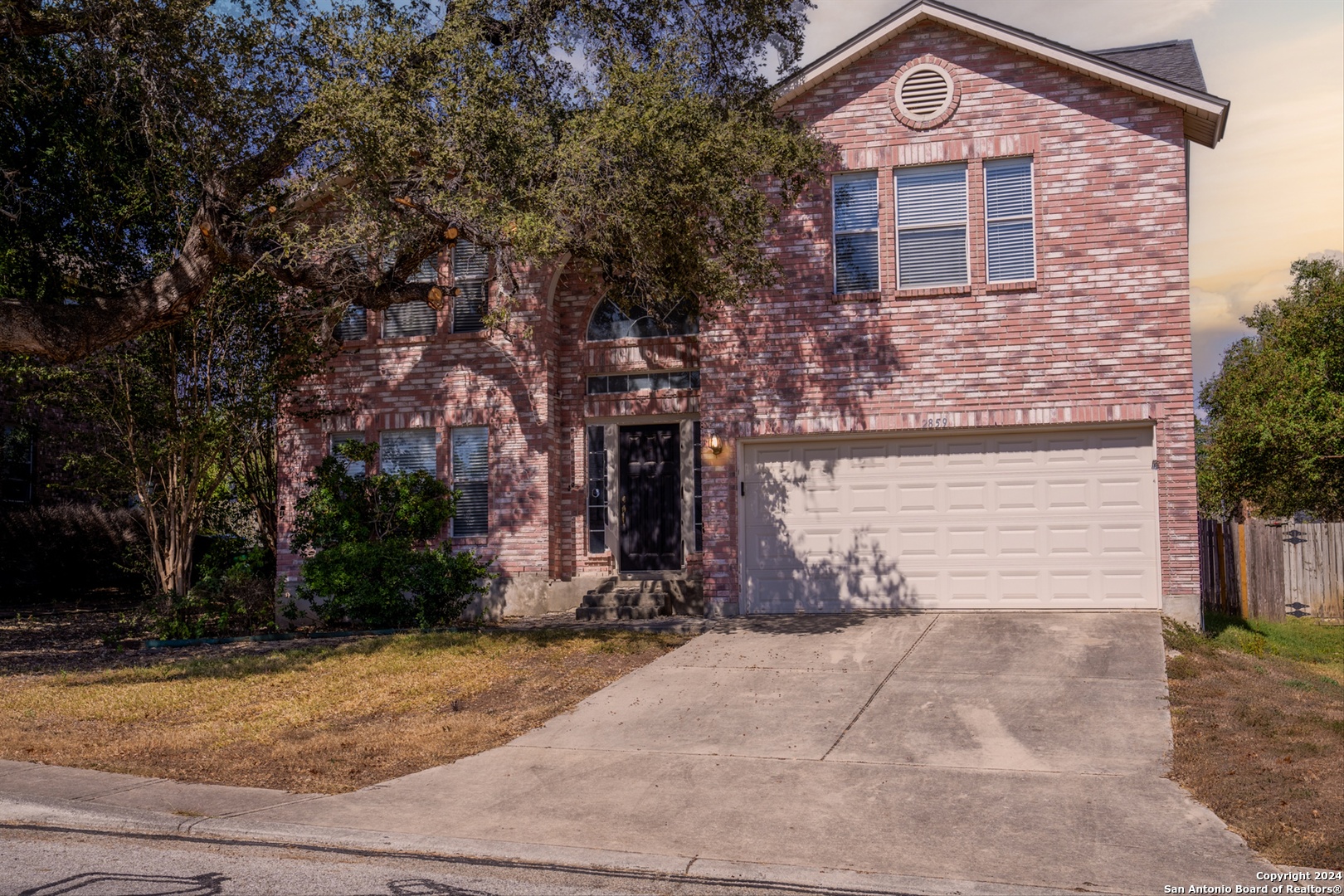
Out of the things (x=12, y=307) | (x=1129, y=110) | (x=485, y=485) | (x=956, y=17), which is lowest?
(x=485, y=485)

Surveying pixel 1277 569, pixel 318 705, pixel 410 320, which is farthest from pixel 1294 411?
pixel 318 705

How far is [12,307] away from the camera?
11.6m

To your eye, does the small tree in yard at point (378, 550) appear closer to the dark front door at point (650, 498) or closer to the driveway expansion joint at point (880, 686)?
the dark front door at point (650, 498)

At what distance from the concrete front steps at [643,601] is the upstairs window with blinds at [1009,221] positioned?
18.5ft

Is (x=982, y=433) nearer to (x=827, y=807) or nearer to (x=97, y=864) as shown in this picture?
(x=827, y=807)

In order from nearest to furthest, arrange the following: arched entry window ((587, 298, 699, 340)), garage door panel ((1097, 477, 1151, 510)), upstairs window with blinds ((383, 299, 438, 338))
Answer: garage door panel ((1097, 477, 1151, 510)) < arched entry window ((587, 298, 699, 340)) < upstairs window with blinds ((383, 299, 438, 338))

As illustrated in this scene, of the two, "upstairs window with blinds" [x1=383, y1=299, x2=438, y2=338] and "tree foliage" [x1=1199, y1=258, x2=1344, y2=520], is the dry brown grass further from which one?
"tree foliage" [x1=1199, y1=258, x2=1344, y2=520]

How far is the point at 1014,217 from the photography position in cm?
1346

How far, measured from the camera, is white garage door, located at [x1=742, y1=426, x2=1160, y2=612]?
13062 mm

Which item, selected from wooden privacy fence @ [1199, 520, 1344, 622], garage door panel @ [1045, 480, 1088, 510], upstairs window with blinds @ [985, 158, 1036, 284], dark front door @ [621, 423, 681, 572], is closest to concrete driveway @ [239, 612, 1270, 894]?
garage door panel @ [1045, 480, 1088, 510]

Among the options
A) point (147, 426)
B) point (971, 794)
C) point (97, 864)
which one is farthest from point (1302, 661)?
point (147, 426)

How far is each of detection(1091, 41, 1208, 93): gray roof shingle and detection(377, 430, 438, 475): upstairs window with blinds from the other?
10.3m

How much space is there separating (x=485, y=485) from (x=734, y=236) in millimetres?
5834

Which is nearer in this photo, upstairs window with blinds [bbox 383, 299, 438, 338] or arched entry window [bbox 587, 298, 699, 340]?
arched entry window [bbox 587, 298, 699, 340]
